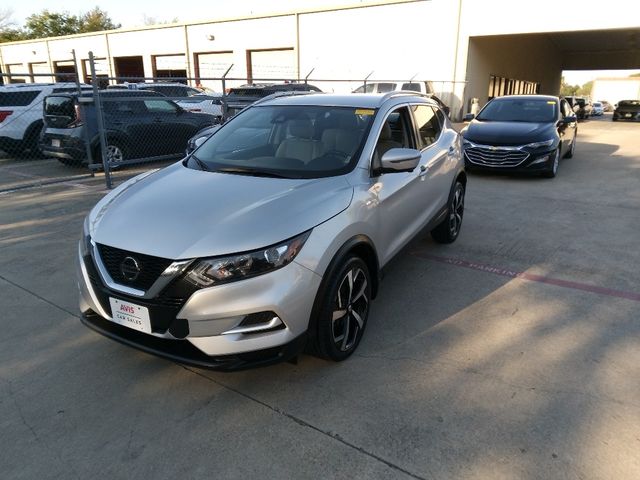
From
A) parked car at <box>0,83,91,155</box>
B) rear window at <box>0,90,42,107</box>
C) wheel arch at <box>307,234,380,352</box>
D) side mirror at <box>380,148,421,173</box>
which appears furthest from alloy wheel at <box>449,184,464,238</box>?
rear window at <box>0,90,42,107</box>

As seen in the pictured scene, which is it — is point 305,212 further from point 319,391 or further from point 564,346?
point 564,346

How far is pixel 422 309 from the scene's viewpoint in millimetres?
4027

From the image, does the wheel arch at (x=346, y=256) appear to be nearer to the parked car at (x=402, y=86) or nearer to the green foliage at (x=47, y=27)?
the parked car at (x=402, y=86)

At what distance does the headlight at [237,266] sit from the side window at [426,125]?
7.83 ft

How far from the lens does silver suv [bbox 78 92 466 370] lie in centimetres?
256

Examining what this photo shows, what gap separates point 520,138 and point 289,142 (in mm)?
6753

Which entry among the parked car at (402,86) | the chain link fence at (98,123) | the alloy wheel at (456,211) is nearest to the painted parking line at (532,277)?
the alloy wheel at (456,211)

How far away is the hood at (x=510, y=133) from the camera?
362 inches

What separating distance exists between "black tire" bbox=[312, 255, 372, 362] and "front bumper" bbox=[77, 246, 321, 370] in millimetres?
163

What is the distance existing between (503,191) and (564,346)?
18.2 ft

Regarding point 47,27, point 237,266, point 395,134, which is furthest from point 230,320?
point 47,27

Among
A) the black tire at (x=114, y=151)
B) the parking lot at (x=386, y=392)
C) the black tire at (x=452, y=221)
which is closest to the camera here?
the parking lot at (x=386, y=392)

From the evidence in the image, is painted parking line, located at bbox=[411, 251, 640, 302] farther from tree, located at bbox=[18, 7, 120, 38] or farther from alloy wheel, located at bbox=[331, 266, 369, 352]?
tree, located at bbox=[18, 7, 120, 38]

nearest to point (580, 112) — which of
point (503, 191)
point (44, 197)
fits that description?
point (503, 191)
